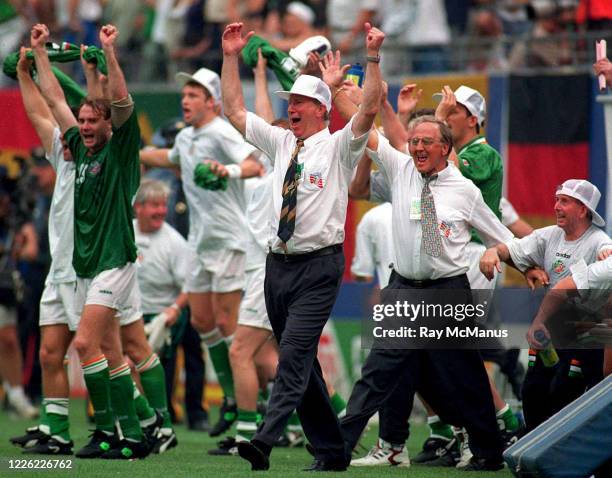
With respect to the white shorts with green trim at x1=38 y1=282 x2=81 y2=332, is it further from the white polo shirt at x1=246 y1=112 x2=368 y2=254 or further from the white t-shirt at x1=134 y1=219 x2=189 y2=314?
the white t-shirt at x1=134 y1=219 x2=189 y2=314

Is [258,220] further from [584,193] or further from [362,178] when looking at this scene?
[584,193]

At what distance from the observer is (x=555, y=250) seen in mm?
9102

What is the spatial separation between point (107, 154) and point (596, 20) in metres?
6.99

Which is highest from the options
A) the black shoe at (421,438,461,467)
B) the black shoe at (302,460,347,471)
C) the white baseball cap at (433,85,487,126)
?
the white baseball cap at (433,85,487,126)

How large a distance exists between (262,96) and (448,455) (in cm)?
316

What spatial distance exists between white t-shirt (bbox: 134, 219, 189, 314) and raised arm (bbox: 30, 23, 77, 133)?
9.87 ft

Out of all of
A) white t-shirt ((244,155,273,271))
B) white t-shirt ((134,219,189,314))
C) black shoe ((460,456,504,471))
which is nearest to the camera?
black shoe ((460,456,504,471))

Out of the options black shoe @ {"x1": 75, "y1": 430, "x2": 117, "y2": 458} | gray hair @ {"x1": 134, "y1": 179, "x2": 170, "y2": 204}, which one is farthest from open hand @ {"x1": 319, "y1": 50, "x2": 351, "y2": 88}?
gray hair @ {"x1": 134, "y1": 179, "x2": 170, "y2": 204}

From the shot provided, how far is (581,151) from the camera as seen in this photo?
14758 millimetres

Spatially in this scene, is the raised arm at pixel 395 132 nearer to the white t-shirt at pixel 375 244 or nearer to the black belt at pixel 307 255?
the black belt at pixel 307 255

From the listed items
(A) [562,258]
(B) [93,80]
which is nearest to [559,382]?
(A) [562,258]

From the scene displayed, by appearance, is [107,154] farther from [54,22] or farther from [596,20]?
[54,22]

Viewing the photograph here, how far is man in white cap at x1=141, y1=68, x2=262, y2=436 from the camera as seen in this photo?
1200 centimetres

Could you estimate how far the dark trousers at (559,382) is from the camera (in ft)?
29.8
